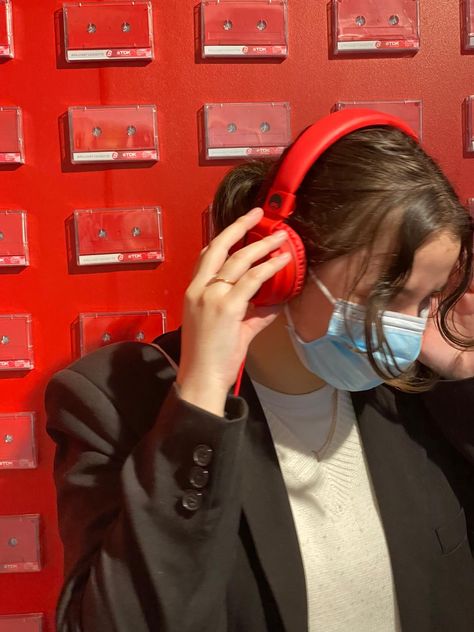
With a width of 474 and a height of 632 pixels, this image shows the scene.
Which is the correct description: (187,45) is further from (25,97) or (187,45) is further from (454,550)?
(454,550)

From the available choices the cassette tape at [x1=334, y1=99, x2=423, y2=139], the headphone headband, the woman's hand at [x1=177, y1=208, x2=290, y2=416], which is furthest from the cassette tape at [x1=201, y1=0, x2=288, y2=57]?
the woman's hand at [x1=177, y1=208, x2=290, y2=416]

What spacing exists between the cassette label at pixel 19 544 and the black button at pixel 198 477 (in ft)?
2.44

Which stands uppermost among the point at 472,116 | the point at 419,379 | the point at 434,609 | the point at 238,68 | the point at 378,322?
the point at 238,68

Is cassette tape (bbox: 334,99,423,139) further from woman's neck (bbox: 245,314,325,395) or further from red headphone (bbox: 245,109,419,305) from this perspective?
woman's neck (bbox: 245,314,325,395)

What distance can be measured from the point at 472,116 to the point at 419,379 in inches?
24.1

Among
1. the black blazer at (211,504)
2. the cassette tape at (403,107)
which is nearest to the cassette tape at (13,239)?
the black blazer at (211,504)

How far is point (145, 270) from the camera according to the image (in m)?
1.26

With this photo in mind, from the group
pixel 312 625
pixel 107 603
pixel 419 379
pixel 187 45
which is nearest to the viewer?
pixel 107 603

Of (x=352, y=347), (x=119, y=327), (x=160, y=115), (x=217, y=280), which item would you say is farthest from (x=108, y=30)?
(x=352, y=347)

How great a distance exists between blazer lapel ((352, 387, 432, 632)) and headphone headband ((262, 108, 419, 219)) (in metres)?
0.35

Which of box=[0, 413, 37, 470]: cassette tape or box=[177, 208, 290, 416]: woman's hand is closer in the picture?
box=[177, 208, 290, 416]: woman's hand

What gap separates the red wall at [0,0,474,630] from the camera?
1.22m

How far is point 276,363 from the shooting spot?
0.91 metres

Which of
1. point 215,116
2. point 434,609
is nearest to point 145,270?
point 215,116
